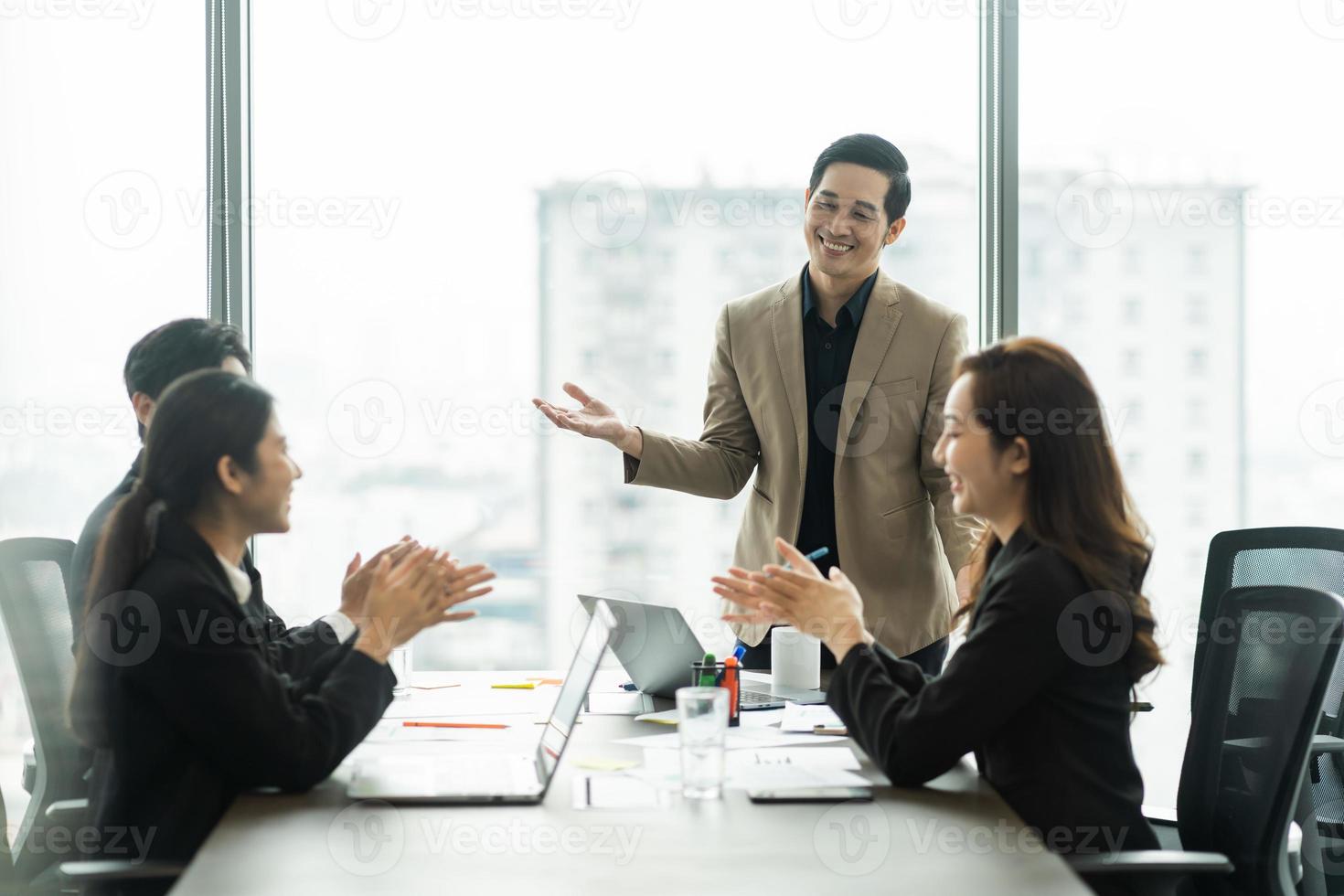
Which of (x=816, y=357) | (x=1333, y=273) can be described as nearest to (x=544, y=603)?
(x=816, y=357)

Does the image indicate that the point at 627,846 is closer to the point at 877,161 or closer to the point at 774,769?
the point at 774,769

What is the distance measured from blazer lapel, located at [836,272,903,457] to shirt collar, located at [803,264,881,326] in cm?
3

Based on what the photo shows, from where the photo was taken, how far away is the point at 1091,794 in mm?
1577

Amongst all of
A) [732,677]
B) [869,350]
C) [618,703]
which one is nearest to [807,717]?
[732,677]

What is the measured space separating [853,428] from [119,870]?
1.91 meters

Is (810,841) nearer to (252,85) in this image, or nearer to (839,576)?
(839,576)

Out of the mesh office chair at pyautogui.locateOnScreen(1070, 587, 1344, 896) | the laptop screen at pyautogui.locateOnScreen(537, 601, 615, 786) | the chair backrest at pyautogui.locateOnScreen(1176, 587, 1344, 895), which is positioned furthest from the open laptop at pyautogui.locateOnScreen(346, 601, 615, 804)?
the chair backrest at pyautogui.locateOnScreen(1176, 587, 1344, 895)

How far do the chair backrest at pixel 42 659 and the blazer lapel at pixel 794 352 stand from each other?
5.33 ft

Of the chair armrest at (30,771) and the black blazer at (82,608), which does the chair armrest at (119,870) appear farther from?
the chair armrest at (30,771)

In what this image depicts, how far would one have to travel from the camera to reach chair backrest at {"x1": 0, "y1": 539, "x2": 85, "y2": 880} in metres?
2.07

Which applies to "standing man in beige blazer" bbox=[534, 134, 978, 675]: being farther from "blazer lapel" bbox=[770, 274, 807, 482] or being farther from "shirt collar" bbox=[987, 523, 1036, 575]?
"shirt collar" bbox=[987, 523, 1036, 575]

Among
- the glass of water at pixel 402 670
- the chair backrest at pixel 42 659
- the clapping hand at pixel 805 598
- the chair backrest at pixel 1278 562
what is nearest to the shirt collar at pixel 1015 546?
the clapping hand at pixel 805 598

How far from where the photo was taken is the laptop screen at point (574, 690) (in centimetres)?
174

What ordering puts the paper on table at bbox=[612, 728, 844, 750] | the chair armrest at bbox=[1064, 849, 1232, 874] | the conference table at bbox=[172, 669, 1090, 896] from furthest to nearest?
the paper on table at bbox=[612, 728, 844, 750] < the chair armrest at bbox=[1064, 849, 1232, 874] < the conference table at bbox=[172, 669, 1090, 896]
